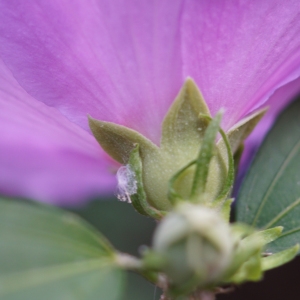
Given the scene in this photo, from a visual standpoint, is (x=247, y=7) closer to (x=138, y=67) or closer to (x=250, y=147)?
(x=138, y=67)

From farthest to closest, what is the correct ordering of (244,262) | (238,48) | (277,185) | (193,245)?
(277,185), (238,48), (244,262), (193,245)

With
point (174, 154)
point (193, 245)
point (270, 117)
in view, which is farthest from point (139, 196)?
point (270, 117)

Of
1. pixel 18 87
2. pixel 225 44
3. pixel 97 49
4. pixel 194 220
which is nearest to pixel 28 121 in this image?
pixel 18 87

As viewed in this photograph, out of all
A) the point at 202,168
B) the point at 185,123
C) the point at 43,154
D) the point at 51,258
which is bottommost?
the point at 51,258

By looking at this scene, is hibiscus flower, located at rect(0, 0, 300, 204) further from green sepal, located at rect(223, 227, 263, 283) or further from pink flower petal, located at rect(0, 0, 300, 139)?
green sepal, located at rect(223, 227, 263, 283)

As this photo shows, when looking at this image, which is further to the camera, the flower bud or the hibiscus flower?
the hibiscus flower

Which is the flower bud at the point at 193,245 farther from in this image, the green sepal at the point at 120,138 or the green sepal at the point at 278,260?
the green sepal at the point at 120,138

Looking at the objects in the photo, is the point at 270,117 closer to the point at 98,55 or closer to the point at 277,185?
the point at 277,185

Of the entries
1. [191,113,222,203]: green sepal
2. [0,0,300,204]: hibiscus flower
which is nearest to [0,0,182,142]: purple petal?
[0,0,300,204]: hibiscus flower
